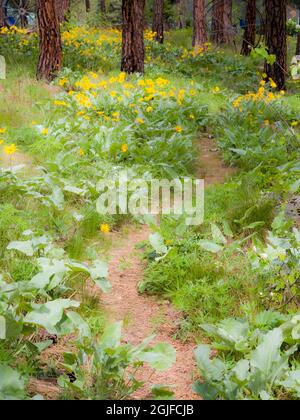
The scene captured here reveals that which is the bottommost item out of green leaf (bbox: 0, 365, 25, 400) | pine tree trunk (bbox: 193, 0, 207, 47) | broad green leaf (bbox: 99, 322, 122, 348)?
broad green leaf (bbox: 99, 322, 122, 348)

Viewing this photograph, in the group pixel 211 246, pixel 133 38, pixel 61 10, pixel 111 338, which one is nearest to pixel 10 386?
pixel 111 338

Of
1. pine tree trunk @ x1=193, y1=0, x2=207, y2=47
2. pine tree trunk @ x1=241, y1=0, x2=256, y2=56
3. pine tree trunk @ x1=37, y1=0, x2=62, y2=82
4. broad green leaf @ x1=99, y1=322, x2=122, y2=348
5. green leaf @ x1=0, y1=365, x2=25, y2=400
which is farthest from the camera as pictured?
pine tree trunk @ x1=193, y1=0, x2=207, y2=47

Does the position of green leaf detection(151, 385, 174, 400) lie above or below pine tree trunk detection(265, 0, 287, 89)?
below

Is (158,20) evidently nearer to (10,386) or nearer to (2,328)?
(2,328)

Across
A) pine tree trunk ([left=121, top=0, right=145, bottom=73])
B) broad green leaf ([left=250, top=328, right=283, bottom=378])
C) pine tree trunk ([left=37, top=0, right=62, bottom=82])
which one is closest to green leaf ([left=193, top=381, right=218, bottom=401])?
broad green leaf ([left=250, top=328, right=283, bottom=378])

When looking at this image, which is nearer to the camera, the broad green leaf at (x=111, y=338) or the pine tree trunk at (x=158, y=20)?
the broad green leaf at (x=111, y=338)

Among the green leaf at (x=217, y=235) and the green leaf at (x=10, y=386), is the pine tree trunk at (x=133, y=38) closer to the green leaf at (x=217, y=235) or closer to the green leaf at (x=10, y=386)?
the green leaf at (x=217, y=235)

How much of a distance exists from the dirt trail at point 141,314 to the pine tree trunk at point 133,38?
767cm

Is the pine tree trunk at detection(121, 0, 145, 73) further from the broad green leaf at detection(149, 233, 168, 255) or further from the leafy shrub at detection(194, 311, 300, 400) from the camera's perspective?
the leafy shrub at detection(194, 311, 300, 400)

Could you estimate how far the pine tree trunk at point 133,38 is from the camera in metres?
11.7

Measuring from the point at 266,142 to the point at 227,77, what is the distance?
671cm

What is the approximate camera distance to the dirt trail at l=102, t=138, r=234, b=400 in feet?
9.84

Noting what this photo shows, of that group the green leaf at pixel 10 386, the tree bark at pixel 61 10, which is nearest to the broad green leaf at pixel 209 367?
the green leaf at pixel 10 386

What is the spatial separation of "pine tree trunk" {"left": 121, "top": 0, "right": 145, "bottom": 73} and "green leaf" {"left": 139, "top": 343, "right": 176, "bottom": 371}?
9.99 metres
